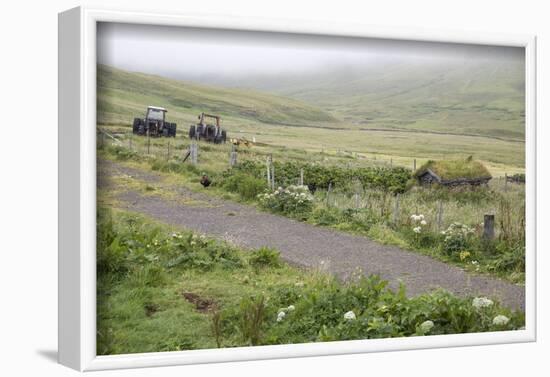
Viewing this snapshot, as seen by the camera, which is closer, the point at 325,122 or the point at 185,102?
the point at 185,102

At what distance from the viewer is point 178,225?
34.2 ft

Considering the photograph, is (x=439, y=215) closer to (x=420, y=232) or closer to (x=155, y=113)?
(x=420, y=232)

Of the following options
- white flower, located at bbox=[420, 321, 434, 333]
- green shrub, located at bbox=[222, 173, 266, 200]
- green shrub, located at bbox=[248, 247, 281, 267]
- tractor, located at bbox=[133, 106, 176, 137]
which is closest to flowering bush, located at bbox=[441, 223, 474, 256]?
white flower, located at bbox=[420, 321, 434, 333]

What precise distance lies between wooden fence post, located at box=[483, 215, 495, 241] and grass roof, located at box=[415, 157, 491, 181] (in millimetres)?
472

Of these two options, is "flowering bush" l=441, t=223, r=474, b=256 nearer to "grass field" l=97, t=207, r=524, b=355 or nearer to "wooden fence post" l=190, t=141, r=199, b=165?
"grass field" l=97, t=207, r=524, b=355

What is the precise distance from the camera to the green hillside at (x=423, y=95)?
11.1 m

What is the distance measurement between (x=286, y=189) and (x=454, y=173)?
1.97 m

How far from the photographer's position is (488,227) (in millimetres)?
11656

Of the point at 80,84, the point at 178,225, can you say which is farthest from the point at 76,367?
the point at 80,84

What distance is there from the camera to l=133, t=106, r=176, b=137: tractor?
10.3 m

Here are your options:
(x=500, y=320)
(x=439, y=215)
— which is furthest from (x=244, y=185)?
(x=500, y=320)

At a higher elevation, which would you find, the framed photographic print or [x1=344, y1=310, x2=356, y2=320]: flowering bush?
the framed photographic print

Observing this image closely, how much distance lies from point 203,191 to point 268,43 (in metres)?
1.62

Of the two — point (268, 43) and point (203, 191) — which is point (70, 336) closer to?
point (203, 191)
